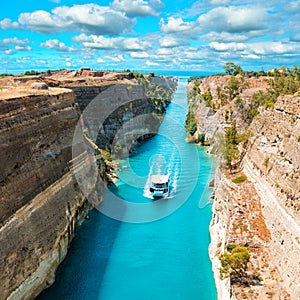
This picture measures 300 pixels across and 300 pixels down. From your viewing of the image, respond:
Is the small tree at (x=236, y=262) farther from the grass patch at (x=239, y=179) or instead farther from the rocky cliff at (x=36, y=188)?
the rocky cliff at (x=36, y=188)

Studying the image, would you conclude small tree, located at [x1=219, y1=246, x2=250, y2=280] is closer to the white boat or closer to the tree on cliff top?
the white boat

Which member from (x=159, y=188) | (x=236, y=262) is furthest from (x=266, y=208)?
(x=159, y=188)

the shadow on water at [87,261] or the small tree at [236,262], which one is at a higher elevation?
the small tree at [236,262]

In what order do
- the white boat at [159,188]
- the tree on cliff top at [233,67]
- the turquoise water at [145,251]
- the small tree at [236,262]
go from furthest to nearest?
1. the tree on cliff top at [233,67]
2. the white boat at [159,188]
3. the turquoise water at [145,251]
4. the small tree at [236,262]

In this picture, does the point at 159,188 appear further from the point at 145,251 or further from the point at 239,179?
the point at 239,179

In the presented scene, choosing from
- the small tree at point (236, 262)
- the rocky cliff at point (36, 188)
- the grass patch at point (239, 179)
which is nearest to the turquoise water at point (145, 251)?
the rocky cliff at point (36, 188)

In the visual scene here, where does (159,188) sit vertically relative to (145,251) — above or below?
above
